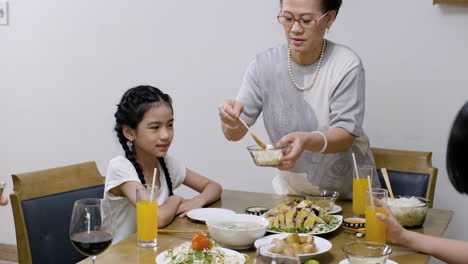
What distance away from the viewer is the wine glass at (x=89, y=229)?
1.45 meters

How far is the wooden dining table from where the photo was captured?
1639 mm

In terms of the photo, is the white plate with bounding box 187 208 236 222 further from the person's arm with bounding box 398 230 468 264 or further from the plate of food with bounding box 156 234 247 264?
the person's arm with bounding box 398 230 468 264

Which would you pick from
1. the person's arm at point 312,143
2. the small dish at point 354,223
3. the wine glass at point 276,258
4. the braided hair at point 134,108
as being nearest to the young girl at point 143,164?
the braided hair at point 134,108

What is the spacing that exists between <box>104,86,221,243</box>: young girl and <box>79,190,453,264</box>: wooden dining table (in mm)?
89

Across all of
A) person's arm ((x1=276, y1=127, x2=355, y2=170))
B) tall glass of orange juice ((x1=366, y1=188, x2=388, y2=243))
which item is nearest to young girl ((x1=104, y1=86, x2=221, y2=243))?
person's arm ((x1=276, y1=127, x2=355, y2=170))

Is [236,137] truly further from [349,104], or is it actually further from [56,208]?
[56,208]

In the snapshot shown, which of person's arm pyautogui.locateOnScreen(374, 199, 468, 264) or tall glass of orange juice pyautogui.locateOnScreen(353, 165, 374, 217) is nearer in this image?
person's arm pyautogui.locateOnScreen(374, 199, 468, 264)

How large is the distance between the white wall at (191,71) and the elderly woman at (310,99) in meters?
0.68

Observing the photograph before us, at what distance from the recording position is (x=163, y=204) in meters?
2.04

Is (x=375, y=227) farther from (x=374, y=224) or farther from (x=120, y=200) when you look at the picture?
(x=120, y=200)

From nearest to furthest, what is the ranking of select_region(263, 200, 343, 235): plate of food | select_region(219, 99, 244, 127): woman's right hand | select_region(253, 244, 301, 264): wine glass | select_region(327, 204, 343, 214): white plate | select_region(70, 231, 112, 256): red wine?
select_region(253, 244, 301, 264): wine glass < select_region(70, 231, 112, 256): red wine < select_region(263, 200, 343, 235): plate of food < select_region(327, 204, 343, 214): white plate < select_region(219, 99, 244, 127): woman's right hand

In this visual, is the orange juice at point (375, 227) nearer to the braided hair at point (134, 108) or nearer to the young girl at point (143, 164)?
the young girl at point (143, 164)

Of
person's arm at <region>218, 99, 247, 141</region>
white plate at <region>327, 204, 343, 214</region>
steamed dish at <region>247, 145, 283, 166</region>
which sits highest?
person's arm at <region>218, 99, 247, 141</region>

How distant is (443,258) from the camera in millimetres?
1708
